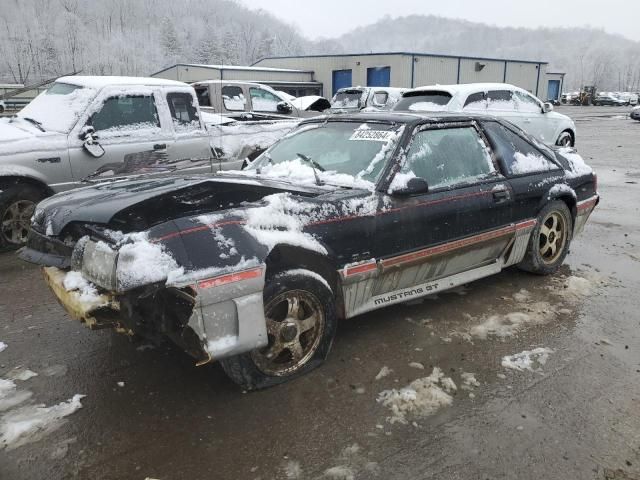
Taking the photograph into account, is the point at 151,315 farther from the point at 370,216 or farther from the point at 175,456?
the point at 370,216

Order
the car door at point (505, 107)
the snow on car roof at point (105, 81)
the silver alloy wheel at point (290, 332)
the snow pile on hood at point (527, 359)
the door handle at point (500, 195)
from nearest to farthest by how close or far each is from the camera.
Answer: the silver alloy wheel at point (290, 332) → the snow pile on hood at point (527, 359) → the door handle at point (500, 195) → the snow on car roof at point (105, 81) → the car door at point (505, 107)

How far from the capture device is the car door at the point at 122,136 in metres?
5.68

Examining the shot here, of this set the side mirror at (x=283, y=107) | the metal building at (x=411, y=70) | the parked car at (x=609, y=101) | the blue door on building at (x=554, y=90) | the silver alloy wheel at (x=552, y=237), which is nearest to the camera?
the silver alloy wheel at (x=552, y=237)

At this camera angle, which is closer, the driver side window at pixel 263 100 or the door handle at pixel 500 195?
the door handle at pixel 500 195

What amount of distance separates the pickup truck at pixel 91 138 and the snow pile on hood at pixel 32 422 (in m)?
3.06

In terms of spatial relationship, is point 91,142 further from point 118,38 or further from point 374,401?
point 118,38

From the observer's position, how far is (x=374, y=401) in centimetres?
291

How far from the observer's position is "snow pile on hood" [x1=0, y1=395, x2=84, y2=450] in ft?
8.51

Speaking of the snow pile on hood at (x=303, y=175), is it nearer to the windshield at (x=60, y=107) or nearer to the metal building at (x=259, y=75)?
the windshield at (x=60, y=107)

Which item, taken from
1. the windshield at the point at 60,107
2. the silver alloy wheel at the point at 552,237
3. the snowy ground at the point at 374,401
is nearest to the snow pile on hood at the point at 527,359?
the snowy ground at the point at 374,401

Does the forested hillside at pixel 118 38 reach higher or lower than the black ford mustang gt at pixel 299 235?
higher

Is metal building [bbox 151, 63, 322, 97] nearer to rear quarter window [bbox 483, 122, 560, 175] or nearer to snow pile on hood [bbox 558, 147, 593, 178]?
snow pile on hood [bbox 558, 147, 593, 178]

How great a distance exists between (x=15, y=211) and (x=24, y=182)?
33 cm

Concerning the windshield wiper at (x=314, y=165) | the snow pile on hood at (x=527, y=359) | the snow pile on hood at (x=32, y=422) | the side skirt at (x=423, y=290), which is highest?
A: the windshield wiper at (x=314, y=165)
